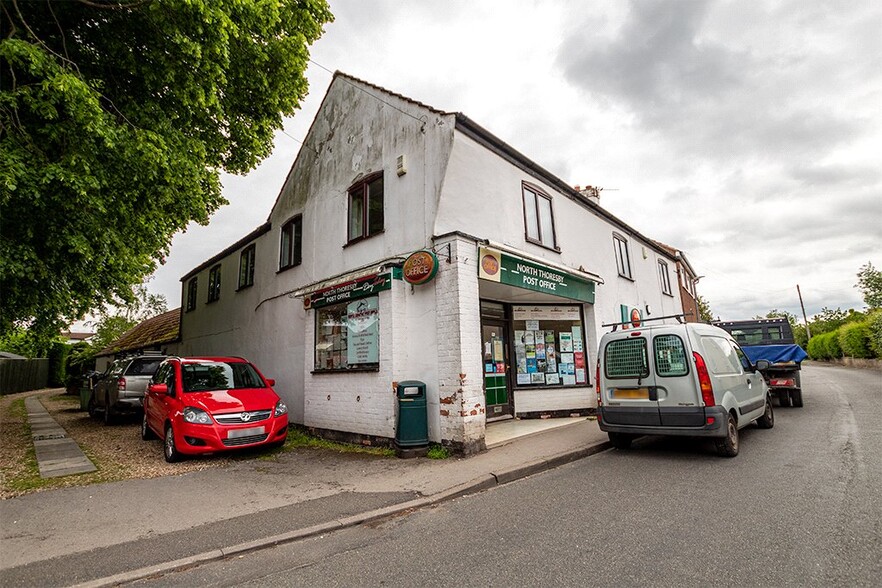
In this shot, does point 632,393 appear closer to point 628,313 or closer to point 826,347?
point 628,313

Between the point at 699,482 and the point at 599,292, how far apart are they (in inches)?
292

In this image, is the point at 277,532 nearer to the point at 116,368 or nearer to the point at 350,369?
the point at 350,369

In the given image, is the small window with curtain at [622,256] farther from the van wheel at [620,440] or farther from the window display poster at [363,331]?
the window display poster at [363,331]

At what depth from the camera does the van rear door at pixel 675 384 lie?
623cm

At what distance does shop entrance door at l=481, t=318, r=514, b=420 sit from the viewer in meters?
9.92

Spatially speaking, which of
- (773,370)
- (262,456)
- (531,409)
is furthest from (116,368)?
(773,370)

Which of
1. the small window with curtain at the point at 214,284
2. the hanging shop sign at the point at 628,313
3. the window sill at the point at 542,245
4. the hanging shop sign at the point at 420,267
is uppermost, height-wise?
the small window with curtain at the point at 214,284

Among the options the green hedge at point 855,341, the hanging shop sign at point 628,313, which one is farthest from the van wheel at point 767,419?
the green hedge at point 855,341

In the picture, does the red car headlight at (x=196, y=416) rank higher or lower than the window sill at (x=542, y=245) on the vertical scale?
lower

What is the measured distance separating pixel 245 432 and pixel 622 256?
1273 centimetres

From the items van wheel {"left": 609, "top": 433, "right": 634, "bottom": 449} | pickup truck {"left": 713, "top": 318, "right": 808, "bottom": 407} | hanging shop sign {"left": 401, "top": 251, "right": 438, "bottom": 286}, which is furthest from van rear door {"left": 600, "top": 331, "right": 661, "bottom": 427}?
pickup truck {"left": 713, "top": 318, "right": 808, "bottom": 407}

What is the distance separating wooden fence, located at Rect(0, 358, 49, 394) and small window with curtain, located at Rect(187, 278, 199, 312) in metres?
19.1

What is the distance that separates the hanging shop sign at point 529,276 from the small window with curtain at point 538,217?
912 millimetres

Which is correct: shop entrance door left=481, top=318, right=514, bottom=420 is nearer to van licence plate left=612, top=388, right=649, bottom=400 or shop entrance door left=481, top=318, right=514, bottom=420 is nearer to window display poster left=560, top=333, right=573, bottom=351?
window display poster left=560, top=333, right=573, bottom=351
